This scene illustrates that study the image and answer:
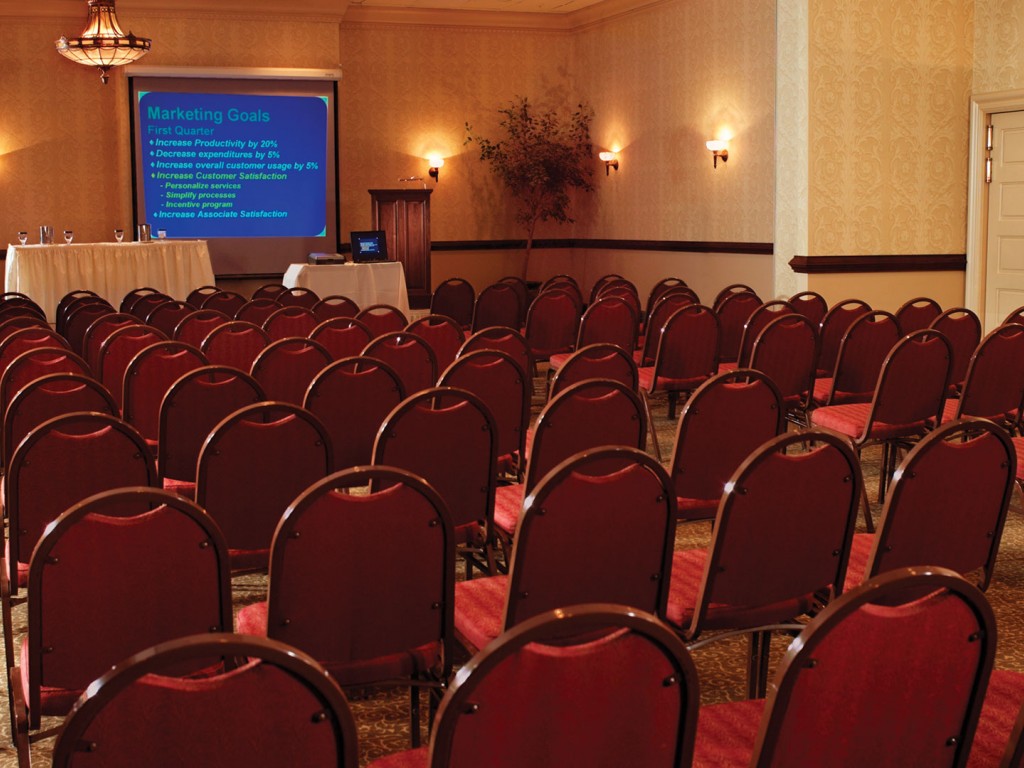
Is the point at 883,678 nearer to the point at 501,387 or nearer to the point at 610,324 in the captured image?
the point at 501,387

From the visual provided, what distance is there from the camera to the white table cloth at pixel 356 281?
11.1 m

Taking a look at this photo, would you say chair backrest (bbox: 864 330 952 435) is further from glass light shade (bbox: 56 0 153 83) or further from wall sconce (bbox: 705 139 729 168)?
wall sconce (bbox: 705 139 729 168)

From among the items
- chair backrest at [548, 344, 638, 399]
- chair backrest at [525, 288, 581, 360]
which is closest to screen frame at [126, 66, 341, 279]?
chair backrest at [525, 288, 581, 360]

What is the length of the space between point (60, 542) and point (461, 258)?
13.5m

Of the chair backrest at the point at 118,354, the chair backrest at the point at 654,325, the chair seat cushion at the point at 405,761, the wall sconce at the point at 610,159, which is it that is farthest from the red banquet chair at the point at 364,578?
the wall sconce at the point at 610,159

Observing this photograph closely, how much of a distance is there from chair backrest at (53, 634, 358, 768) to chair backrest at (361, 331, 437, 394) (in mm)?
3738

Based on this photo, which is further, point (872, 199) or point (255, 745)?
point (872, 199)

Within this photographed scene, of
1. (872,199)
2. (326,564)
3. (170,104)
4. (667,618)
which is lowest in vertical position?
(667,618)

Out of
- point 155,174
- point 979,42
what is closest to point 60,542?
point 979,42

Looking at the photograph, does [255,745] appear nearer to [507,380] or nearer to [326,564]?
[326,564]

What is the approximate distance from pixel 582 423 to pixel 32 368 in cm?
231

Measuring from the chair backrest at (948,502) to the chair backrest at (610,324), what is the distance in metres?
4.26

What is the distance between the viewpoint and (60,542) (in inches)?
88.0

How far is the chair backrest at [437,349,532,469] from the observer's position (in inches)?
174
